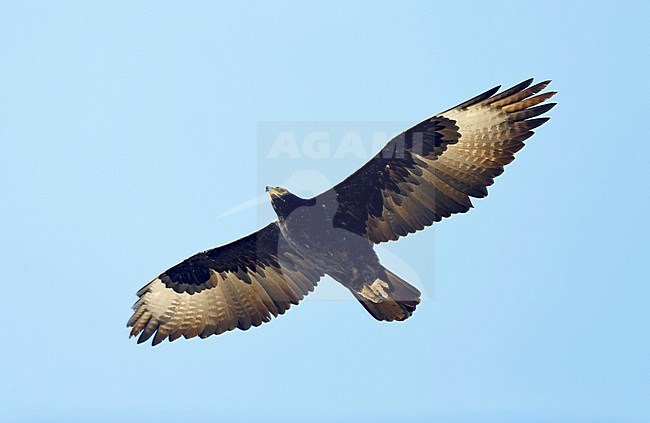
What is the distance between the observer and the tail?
12039 mm

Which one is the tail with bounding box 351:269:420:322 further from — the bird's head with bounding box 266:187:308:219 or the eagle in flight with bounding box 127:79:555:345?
the bird's head with bounding box 266:187:308:219

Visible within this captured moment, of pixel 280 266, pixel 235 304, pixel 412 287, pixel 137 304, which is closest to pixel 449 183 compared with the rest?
pixel 412 287

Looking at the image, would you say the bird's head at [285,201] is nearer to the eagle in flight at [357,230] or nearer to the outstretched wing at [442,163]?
the eagle in flight at [357,230]

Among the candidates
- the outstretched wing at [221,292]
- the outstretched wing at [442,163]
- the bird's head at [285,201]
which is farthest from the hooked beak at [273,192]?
the outstretched wing at [221,292]

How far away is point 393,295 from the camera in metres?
12.1

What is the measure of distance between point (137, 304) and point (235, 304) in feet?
4.64

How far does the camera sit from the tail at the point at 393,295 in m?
12.0

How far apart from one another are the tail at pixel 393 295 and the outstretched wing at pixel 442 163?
24.2 inches

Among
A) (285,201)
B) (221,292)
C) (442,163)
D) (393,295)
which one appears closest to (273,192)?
(285,201)

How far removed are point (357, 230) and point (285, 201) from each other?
983 mm

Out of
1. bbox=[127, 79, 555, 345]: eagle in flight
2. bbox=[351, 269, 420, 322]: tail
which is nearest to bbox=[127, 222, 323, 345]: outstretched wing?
bbox=[127, 79, 555, 345]: eagle in flight

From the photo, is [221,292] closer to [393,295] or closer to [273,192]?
[273,192]

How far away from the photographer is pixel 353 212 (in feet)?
39.3

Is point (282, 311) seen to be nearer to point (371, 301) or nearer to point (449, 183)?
point (371, 301)
